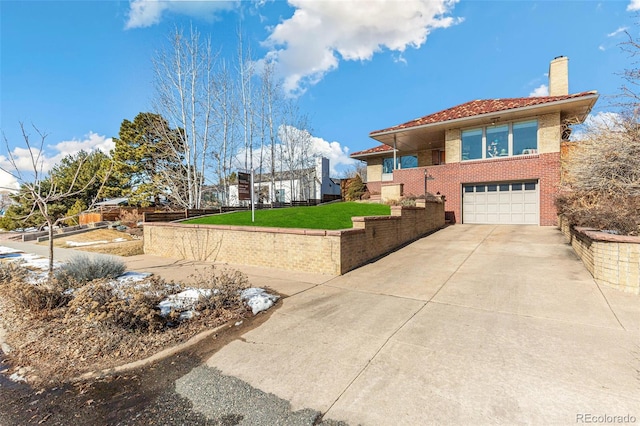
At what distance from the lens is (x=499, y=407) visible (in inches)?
95.8

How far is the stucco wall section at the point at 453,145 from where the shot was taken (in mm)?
16281

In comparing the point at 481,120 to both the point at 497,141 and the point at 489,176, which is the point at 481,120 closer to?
the point at 497,141

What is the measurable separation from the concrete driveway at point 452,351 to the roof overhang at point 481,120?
1063cm

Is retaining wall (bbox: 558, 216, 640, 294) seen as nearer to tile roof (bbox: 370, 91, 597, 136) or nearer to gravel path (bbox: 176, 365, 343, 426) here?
gravel path (bbox: 176, 365, 343, 426)

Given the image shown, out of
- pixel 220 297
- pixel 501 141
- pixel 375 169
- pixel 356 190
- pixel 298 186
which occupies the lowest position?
pixel 220 297

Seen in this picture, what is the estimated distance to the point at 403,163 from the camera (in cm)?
2250

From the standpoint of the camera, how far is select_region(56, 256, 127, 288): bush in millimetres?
6108

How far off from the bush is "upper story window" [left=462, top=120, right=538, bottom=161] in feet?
55.2

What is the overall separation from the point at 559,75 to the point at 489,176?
7.20 metres

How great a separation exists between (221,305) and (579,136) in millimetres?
12753

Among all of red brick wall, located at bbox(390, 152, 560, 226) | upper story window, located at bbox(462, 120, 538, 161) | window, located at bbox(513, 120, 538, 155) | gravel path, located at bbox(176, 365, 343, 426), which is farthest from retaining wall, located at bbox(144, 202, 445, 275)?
window, located at bbox(513, 120, 538, 155)

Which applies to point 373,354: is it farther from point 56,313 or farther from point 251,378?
point 56,313

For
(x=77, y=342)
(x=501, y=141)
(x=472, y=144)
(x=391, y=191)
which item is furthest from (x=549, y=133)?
(x=77, y=342)

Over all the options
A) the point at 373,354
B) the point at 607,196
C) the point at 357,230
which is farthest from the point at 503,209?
the point at 373,354
